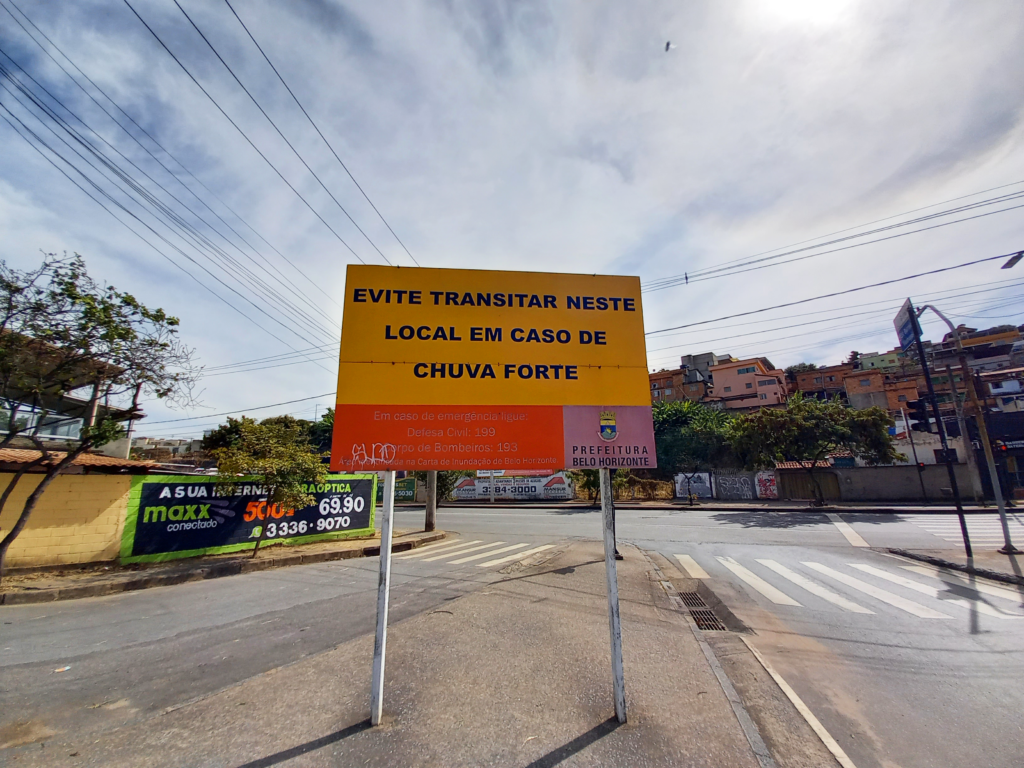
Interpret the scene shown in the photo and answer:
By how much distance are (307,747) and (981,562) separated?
15.1 meters

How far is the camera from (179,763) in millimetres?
3213

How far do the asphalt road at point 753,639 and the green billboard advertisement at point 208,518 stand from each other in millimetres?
2778

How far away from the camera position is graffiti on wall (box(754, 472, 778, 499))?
108 feet

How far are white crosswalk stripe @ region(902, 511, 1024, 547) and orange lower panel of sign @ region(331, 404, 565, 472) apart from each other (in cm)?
1736

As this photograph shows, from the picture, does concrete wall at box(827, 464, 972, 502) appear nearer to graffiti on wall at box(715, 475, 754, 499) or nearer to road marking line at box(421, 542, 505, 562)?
graffiti on wall at box(715, 475, 754, 499)

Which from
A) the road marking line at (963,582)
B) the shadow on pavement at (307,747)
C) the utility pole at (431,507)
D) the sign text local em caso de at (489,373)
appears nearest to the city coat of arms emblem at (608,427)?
the sign text local em caso de at (489,373)

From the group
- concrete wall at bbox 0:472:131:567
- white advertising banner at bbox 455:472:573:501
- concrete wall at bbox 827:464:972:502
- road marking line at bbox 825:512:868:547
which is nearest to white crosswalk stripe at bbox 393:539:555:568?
concrete wall at bbox 0:472:131:567

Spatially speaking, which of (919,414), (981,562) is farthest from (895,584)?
(919,414)

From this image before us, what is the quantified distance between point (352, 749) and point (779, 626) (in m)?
6.21

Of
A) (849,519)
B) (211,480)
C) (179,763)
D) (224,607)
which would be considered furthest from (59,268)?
(849,519)

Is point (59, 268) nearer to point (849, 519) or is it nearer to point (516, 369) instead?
point (516, 369)

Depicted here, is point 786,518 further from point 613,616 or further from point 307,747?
point 307,747

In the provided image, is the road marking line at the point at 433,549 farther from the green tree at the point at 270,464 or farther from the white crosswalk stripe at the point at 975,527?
the white crosswalk stripe at the point at 975,527

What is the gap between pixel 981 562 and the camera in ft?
35.9
